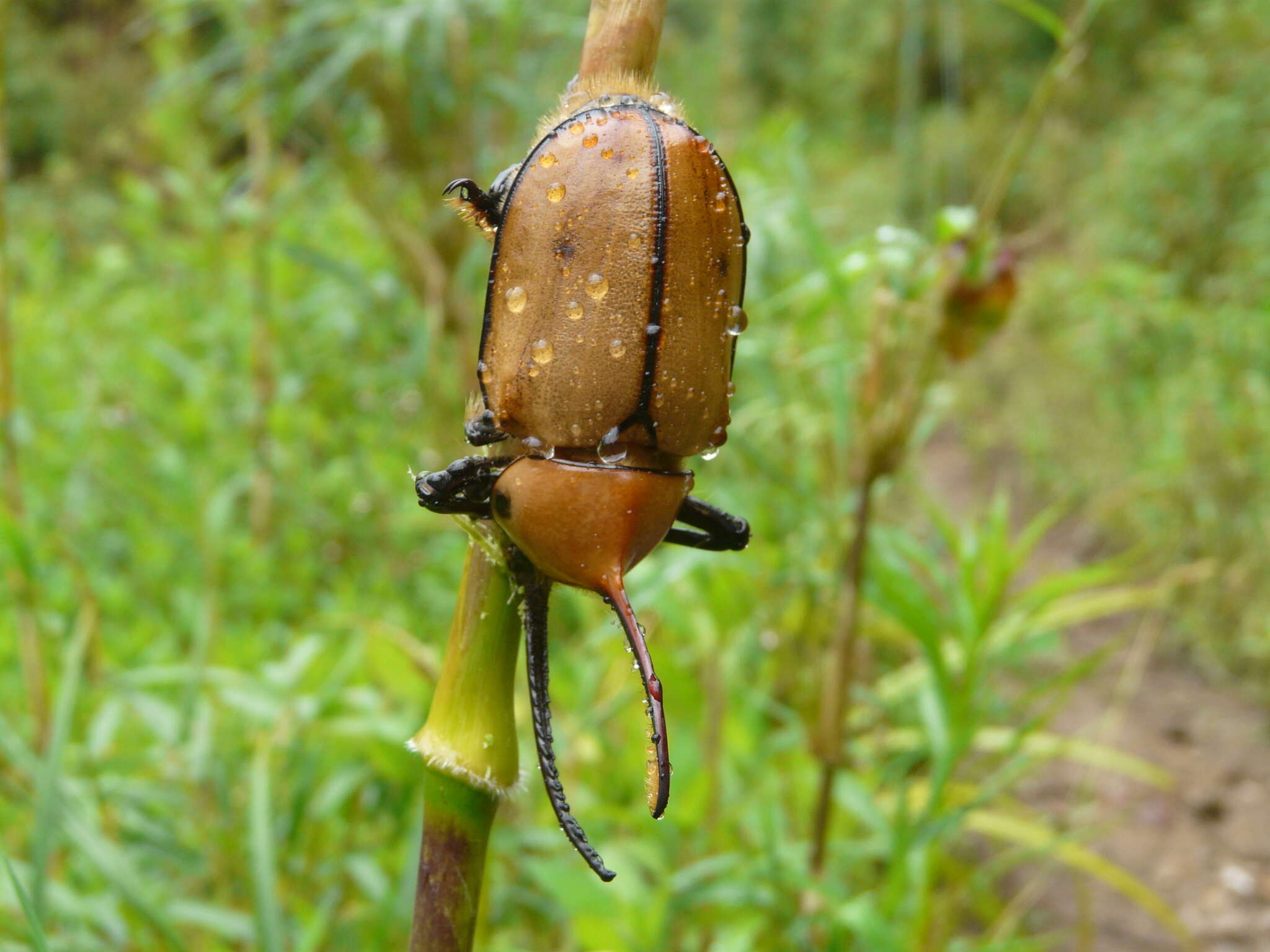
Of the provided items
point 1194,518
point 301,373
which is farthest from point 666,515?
point 1194,518

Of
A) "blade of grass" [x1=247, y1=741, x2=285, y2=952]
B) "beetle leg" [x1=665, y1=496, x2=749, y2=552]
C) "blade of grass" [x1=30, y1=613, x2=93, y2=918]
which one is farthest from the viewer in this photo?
"blade of grass" [x1=247, y1=741, x2=285, y2=952]

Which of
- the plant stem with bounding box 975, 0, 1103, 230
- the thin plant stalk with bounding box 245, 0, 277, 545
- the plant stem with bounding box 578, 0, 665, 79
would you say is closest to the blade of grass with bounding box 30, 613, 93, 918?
the plant stem with bounding box 578, 0, 665, 79

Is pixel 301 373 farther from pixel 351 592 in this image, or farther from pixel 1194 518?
pixel 1194 518

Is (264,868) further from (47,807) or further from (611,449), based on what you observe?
(611,449)

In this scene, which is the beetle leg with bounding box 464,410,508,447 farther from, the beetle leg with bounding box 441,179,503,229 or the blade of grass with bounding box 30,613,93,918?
the blade of grass with bounding box 30,613,93,918

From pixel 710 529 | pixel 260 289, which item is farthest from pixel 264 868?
pixel 260 289

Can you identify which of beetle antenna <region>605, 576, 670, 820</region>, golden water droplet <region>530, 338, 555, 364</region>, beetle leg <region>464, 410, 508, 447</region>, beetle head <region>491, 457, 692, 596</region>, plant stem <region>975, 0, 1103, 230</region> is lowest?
beetle antenna <region>605, 576, 670, 820</region>

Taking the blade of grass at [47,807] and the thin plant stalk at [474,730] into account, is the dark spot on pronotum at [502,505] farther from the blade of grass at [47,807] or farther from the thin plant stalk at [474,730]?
the blade of grass at [47,807]
